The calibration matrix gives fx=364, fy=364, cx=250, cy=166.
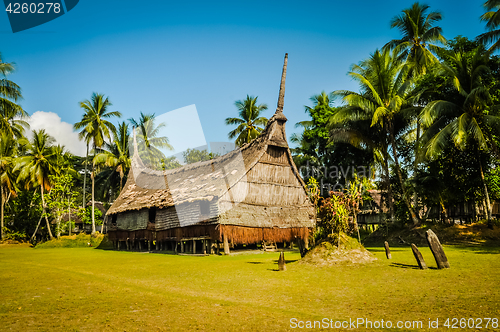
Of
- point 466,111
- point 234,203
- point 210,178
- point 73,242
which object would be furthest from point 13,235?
point 466,111

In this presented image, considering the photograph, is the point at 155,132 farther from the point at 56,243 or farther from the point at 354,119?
the point at 354,119

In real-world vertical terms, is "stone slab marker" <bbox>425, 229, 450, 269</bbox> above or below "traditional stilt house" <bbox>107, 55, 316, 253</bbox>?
below

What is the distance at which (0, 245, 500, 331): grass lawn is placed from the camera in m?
5.22

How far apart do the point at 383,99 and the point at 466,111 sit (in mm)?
4644

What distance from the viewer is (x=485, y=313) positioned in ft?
17.3

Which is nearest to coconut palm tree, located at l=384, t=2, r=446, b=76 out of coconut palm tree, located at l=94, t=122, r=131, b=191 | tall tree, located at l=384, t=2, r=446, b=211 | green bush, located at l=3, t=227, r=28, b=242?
tall tree, located at l=384, t=2, r=446, b=211

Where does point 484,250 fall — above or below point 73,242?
below

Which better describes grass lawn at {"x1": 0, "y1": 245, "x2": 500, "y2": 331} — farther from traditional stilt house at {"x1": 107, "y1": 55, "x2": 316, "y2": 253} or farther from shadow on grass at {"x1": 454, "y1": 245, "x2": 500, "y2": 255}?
traditional stilt house at {"x1": 107, "y1": 55, "x2": 316, "y2": 253}

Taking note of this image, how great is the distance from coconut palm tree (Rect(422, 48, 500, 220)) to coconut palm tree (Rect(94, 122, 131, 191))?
88.6 feet

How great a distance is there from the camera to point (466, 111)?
18.0 meters

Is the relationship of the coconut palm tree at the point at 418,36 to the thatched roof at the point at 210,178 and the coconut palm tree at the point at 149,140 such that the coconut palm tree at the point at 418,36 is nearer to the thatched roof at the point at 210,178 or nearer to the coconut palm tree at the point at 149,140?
the thatched roof at the point at 210,178

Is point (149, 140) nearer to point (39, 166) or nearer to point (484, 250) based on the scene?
point (39, 166)

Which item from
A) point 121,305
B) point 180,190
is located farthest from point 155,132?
point 121,305

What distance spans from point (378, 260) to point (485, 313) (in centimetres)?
577
